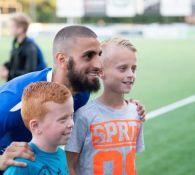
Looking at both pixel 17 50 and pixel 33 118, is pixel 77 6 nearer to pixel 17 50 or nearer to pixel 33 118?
pixel 17 50

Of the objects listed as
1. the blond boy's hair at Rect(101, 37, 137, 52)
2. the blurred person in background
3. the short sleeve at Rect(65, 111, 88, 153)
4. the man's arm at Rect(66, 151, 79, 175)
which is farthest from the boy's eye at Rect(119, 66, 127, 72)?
the blurred person in background

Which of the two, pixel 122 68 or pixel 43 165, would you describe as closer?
pixel 43 165

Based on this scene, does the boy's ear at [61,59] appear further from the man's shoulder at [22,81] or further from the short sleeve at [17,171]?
the short sleeve at [17,171]

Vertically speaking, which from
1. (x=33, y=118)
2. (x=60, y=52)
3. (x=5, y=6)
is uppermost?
(x=60, y=52)

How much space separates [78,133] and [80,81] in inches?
15.5

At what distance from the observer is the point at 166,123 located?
9891 millimetres

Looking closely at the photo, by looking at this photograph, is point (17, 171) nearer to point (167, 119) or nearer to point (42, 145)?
point (42, 145)

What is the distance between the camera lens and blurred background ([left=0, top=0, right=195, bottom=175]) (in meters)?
7.89

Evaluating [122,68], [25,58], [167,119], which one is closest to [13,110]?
[122,68]

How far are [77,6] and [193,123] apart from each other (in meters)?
34.6

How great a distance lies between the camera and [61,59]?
143 inches

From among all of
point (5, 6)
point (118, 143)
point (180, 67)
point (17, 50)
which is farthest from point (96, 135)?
point (5, 6)

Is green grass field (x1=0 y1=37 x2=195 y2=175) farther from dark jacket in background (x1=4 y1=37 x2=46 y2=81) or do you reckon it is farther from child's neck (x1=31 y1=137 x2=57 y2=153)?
child's neck (x1=31 y1=137 x2=57 y2=153)

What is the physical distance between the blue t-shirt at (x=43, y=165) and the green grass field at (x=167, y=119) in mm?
3764
